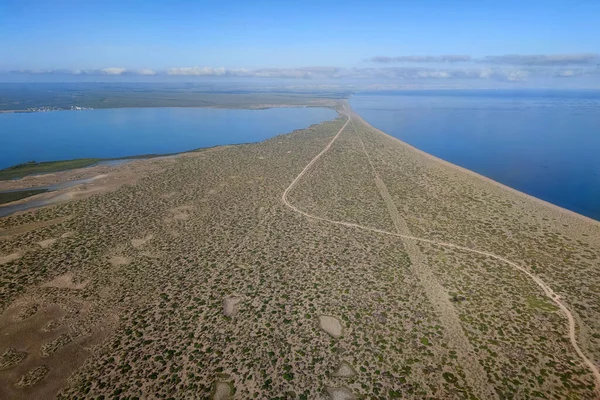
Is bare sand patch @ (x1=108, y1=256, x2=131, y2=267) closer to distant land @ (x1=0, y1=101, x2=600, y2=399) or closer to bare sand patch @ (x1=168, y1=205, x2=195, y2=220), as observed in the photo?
distant land @ (x1=0, y1=101, x2=600, y2=399)

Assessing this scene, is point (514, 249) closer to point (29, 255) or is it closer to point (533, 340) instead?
point (533, 340)

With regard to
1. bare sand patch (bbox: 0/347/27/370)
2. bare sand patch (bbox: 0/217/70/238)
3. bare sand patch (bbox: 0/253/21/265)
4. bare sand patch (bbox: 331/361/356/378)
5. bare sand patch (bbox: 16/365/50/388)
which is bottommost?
bare sand patch (bbox: 331/361/356/378)

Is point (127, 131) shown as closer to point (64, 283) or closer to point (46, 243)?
point (46, 243)

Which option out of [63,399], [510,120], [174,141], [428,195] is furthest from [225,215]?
[510,120]

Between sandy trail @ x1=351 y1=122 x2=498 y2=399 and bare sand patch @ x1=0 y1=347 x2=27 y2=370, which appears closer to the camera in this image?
sandy trail @ x1=351 y1=122 x2=498 y2=399

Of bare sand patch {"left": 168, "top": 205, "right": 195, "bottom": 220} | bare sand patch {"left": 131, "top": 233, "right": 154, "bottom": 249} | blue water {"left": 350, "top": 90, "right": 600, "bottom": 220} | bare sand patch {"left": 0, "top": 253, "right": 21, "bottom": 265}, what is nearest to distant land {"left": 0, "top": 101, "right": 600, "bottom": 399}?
bare sand patch {"left": 0, "top": 253, "right": 21, "bottom": 265}

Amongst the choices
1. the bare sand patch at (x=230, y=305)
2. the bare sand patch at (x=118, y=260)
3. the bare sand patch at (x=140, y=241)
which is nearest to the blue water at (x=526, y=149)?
the bare sand patch at (x=230, y=305)
